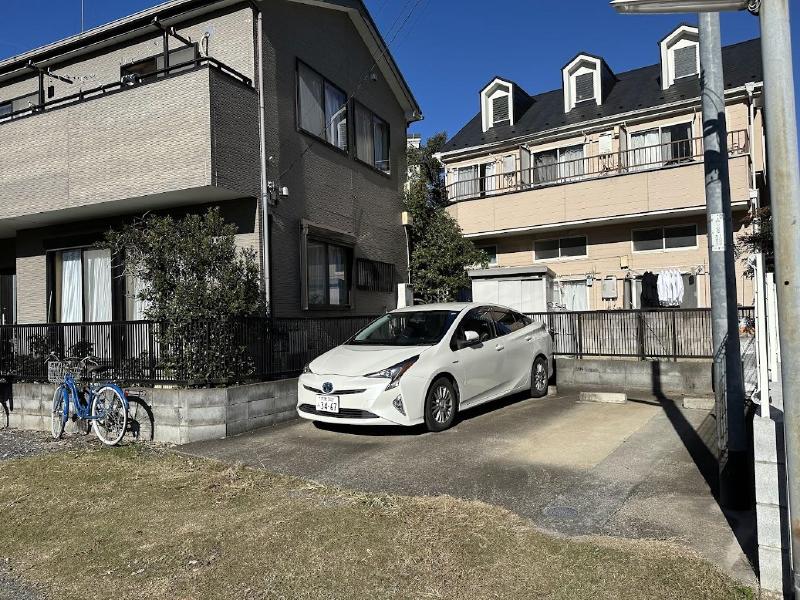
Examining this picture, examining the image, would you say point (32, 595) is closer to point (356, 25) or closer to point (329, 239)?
point (329, 239)

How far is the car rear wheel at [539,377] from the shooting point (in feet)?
30.6

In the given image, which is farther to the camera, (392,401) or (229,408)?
(229,408)

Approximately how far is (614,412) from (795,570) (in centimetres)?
542

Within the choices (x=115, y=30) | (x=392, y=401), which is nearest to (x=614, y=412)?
(x=392, y=401)

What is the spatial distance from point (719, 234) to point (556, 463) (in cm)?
256

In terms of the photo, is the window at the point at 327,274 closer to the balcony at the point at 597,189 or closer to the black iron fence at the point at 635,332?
the black iron fence at the point at 635,332

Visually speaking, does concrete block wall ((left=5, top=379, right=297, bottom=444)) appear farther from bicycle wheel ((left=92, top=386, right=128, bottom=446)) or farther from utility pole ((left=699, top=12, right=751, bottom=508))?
utility pole ((left=699, top=12, right=751, bottom=508))

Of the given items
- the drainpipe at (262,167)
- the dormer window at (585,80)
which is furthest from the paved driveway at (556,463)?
the dormer window at (585,80)

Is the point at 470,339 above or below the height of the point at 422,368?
above

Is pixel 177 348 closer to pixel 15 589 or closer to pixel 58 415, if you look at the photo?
pixel 58 415

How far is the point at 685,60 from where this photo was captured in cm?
1781

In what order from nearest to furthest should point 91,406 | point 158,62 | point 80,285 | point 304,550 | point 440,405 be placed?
point 304,550 → point 440,405 → point 91,406 → point 158,62 → point 80,285

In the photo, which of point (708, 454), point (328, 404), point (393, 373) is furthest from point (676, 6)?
point (328, 404)

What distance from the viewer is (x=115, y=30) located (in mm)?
10453
